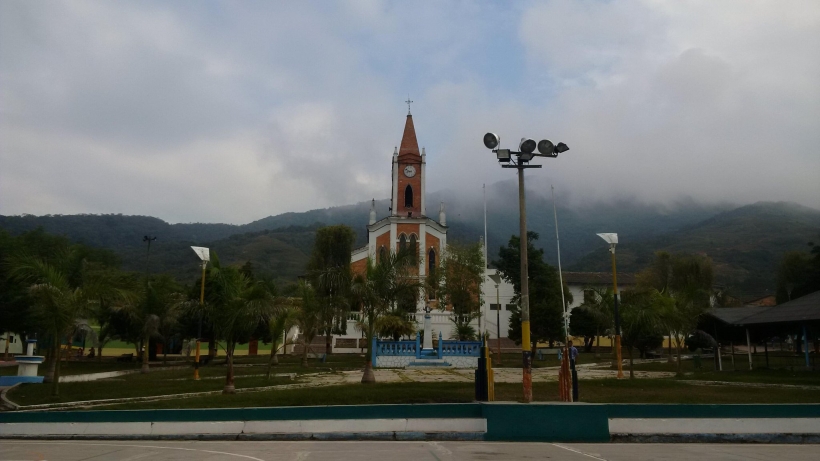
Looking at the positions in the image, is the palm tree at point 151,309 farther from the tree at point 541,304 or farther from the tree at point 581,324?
the tree at point 581,324

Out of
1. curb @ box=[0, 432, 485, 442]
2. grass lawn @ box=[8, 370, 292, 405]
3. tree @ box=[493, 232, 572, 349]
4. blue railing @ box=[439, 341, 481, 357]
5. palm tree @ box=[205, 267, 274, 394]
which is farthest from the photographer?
tree @ box=[493, 232, 572, 349]

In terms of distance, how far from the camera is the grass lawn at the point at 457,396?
14812 millimetres

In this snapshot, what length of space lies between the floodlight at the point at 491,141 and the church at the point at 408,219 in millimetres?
42649

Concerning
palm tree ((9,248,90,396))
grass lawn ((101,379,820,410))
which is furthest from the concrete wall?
palm tree ((9,248,90,396))

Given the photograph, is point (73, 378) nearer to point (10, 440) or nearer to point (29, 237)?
point (10, 440)

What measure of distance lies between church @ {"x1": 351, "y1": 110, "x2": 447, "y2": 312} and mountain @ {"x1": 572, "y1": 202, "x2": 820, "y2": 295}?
176ft

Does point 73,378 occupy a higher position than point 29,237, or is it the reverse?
point 29,237

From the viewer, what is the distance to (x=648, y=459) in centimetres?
933

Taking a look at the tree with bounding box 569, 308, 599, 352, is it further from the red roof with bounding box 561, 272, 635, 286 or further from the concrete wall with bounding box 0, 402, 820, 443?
the concrete wall with bounding box 0, 402, 820, 443

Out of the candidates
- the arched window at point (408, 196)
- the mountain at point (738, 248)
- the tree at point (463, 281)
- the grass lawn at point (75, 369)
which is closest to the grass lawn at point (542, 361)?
the tree at point (463, 281)

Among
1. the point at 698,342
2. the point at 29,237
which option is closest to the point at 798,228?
the point at 698,342

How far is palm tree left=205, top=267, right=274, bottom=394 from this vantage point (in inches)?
703

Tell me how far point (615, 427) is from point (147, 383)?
16.4 meters

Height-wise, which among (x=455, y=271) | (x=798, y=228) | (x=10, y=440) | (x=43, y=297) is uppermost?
(x=798, y=228)
